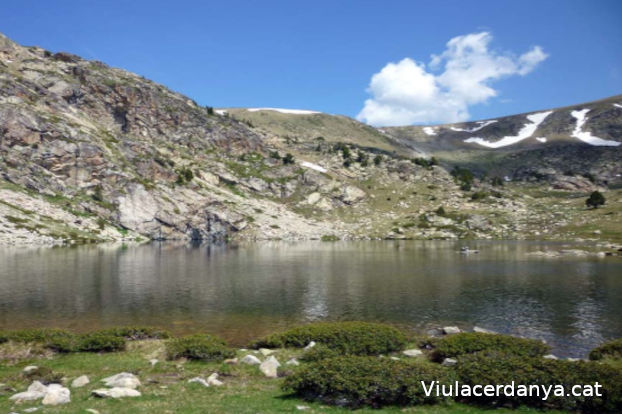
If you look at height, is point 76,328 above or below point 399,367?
below

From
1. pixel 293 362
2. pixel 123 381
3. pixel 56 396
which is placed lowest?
pixel 293 362

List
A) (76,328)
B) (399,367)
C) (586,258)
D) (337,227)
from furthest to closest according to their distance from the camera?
(337,227) < (586,258) < (76,328) < (399,367)

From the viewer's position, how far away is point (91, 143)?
158m

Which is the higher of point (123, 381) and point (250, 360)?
point (123, 381)

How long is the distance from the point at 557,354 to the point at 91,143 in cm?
16824

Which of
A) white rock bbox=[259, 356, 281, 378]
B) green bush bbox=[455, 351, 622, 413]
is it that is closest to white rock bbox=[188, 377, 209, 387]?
white rock bbox=[259, 356, 281, 378]

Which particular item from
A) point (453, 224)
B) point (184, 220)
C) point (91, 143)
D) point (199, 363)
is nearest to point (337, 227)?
point (453, 224)

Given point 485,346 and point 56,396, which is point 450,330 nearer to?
point 485,346

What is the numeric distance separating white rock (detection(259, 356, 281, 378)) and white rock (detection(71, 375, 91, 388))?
25.2 feet

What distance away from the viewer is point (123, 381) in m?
17.6

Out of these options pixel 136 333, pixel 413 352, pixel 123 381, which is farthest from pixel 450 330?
pixel 123 381

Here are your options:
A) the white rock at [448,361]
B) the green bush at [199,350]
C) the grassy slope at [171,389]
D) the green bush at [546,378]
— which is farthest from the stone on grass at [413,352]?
the green bush at [199,350]

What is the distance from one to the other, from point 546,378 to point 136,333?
76.6 ft

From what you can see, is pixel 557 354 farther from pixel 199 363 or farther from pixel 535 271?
pixel 535 271
